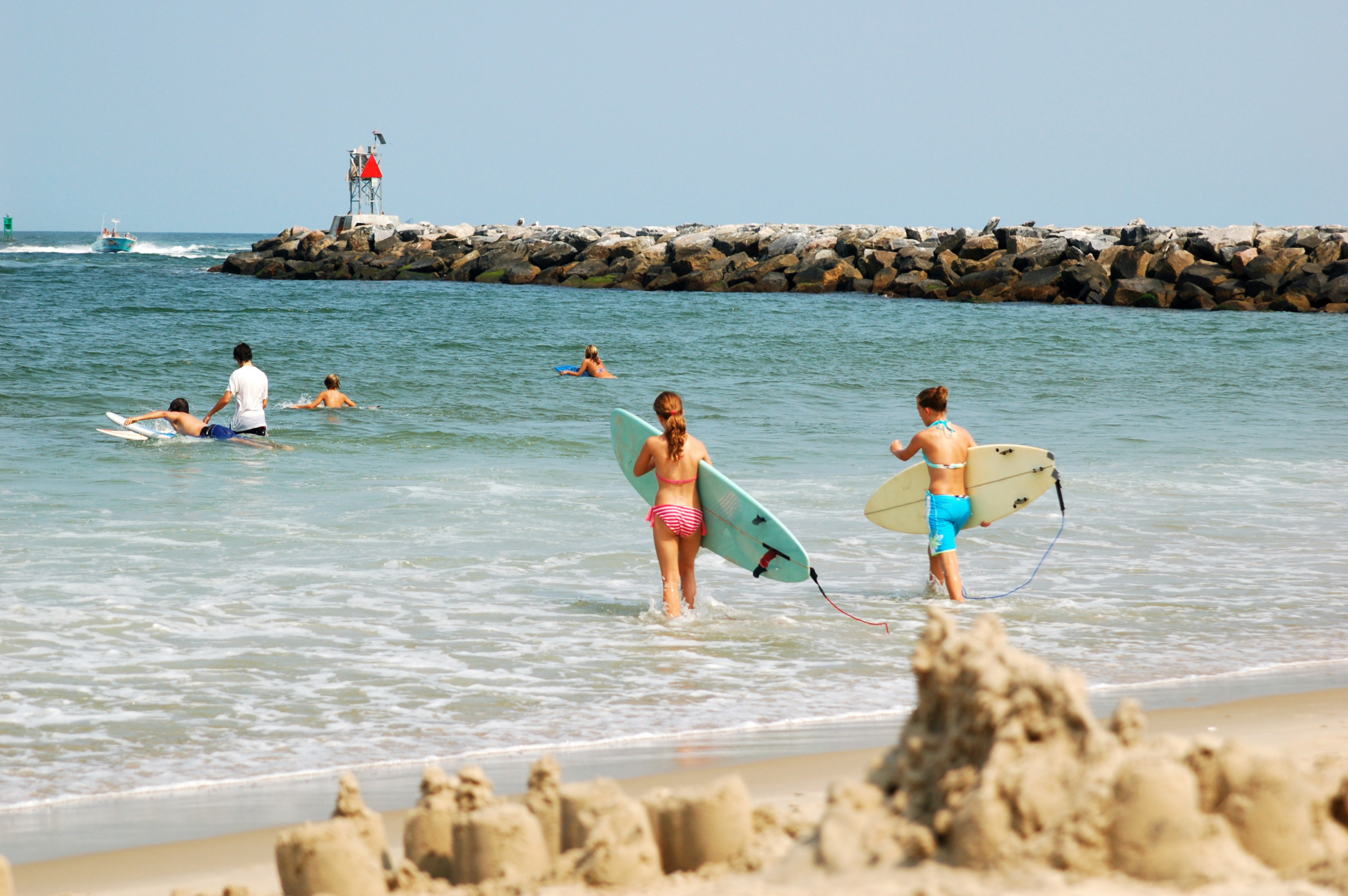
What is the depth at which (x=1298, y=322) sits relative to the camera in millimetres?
28641

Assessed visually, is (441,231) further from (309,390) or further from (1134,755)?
(1134,755)

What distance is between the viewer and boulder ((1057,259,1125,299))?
34031 millimetres

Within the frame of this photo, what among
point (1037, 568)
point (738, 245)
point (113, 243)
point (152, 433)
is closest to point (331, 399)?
point (152, 433)

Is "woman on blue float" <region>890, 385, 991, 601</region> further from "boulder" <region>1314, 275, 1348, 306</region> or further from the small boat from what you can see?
the small boat

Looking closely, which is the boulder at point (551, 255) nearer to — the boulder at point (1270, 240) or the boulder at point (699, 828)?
the boulder at point (1270, 240)

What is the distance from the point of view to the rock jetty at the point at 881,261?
32.9 metres

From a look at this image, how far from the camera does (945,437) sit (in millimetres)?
6859

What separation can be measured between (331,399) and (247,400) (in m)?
2.98

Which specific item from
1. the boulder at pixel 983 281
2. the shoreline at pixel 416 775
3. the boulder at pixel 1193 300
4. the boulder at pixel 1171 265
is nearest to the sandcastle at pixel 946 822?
the shoreline at pixel 416 775

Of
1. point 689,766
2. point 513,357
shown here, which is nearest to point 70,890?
point 689,766

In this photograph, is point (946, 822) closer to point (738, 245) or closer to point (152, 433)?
point (152, 433)

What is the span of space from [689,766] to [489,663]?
64.6 inches

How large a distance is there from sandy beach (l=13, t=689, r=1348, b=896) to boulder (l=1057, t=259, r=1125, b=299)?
3104 centimetres

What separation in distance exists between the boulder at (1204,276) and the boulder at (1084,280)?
1.66 metres
